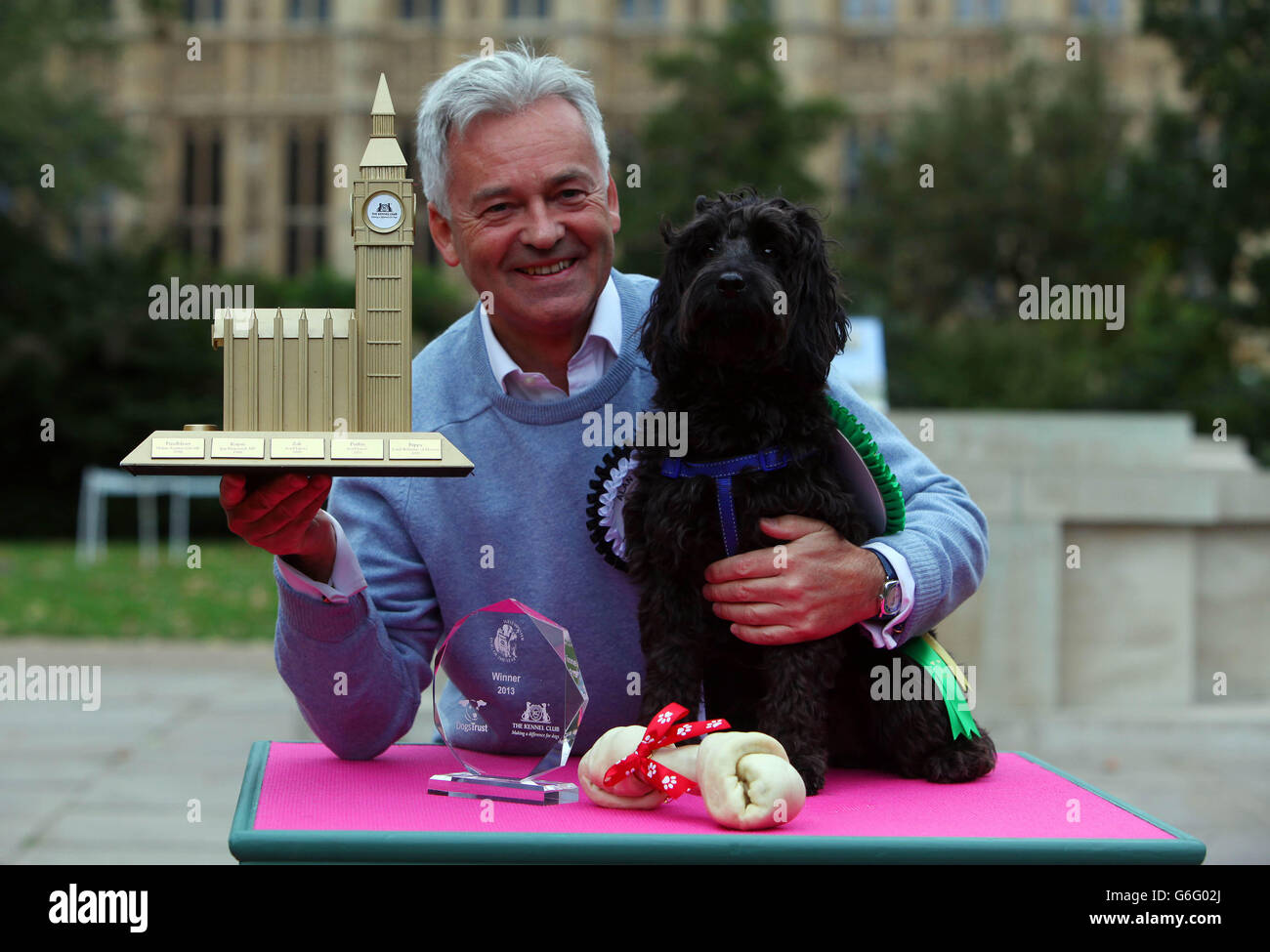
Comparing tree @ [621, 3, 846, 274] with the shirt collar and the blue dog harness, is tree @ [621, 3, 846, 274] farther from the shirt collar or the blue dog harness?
the blue dog harness

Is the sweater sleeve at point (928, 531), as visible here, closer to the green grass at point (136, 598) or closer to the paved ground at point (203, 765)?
the paved ground at point (203, 765)

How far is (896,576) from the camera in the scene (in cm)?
262

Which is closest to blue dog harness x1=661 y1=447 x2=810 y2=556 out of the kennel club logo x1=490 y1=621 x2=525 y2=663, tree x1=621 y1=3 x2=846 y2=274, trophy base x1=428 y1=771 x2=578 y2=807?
the kennel club logo x1=490 y1=621 x2=525 y2=663

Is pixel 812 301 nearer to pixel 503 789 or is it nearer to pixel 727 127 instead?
pixel 503 789

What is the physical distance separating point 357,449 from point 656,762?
2.42ft

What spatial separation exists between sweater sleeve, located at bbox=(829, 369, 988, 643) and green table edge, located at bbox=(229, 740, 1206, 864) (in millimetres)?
520

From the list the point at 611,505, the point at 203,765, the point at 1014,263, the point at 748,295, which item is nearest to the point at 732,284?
the point at 748,295

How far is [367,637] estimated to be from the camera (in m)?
2.89

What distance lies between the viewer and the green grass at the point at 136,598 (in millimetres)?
12688

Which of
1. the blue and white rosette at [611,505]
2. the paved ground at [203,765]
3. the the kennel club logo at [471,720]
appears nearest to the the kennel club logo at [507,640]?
the the kennel club logo at [471,720]

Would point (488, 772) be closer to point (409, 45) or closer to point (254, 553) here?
point (254, 553)

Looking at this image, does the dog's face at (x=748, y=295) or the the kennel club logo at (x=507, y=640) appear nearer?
the dog's face at (x=748, y=295)
